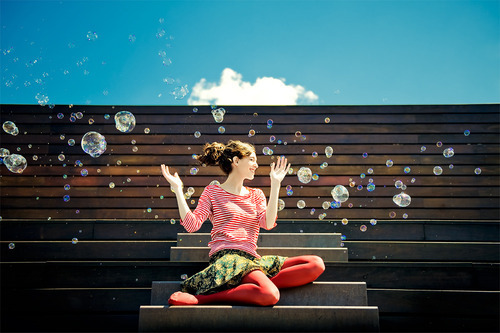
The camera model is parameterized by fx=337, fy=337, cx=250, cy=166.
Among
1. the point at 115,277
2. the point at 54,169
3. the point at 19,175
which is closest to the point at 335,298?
the point at 115,277

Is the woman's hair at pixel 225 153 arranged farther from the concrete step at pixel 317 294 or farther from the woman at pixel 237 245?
the concrete step at pixel 317 294

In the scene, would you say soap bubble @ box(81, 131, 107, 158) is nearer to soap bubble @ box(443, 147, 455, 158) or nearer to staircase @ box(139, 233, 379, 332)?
staircase @ box(139, 233, 379, 332)

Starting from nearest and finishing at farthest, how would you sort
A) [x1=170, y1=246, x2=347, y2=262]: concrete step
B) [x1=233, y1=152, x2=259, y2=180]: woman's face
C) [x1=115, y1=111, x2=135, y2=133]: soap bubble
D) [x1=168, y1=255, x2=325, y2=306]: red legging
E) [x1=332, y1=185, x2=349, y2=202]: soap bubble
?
1. [x1=168, y1=255, x2=325, y2=306]: red legging
2. [x1=233, y1=152, x2=259, y2=180]: woman's face
3. [x1=170, y1=246, x2=347, y2=262]: concrete step
4. [x1=115, y1=111, x2=135, y2=133]: soap bubble
5. [x1=332, y1=185, x2=349, y2=202]: soap bubble

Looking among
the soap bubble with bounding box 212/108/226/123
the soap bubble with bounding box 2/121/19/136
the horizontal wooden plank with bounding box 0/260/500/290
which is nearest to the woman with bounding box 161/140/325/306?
the horizontal wooden plank with bounding box 0/260/500/290

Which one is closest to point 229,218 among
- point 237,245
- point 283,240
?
point 237,245

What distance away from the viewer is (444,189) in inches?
213

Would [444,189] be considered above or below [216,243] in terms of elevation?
above

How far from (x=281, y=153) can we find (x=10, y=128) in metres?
4.43

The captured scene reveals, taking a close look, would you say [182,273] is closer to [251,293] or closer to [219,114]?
[251,293]

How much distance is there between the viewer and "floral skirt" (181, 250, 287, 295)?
2.15 meters

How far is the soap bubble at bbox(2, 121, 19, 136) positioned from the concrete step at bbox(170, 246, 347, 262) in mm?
4150

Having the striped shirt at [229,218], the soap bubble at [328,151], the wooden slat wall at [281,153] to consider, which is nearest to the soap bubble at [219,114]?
the wooden slat wall at [281,153]

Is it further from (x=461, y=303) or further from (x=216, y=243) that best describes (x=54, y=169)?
(x=461, y=303)

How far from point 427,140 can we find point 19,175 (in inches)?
266
